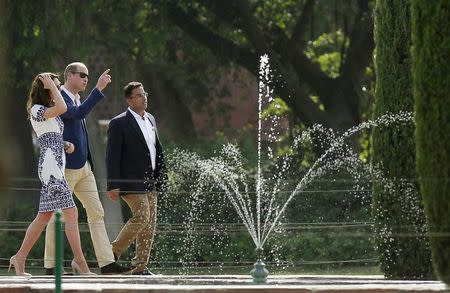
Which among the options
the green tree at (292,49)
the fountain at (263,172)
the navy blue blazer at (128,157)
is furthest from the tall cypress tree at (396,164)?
the green tree at (292,49)

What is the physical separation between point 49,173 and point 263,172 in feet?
28.0

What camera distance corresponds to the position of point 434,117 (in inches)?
413

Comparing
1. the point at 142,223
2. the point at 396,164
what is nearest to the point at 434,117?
the point at 396,164

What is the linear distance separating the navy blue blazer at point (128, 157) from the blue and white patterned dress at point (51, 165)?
3.39ft

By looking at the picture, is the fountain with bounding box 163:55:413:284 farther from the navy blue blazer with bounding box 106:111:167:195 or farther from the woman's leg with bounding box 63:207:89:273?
the woman's leg with bounding box 63:207:89:273

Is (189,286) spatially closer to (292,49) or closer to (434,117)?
(434,117)

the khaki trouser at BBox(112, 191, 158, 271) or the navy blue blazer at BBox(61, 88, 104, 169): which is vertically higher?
the navy blue blazer at BBox(61, 88, 104, 169)

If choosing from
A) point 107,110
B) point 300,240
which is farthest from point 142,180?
point 107,110

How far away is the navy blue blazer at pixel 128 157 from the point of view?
13.4 meters

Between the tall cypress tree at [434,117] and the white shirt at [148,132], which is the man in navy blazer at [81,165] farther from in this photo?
the tall cypress tree at [434,117]

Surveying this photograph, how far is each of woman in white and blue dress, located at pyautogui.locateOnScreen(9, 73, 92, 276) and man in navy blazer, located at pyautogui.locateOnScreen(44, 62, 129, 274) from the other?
0.20m

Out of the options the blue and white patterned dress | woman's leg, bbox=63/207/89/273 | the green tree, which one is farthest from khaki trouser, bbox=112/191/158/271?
the green tree

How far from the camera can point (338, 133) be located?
2394 centimetres

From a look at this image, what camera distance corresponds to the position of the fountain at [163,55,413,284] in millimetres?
15430
